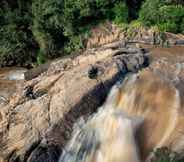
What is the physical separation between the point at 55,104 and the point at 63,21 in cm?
897

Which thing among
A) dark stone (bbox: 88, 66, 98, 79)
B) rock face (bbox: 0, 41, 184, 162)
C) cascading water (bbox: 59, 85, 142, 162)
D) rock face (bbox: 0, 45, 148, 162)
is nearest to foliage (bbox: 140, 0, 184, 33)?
rock face (bbox: 0, 41, 184, 162)

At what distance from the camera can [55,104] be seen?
11.8 meters

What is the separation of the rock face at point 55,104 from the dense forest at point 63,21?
567cm

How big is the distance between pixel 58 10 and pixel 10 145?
395 inches

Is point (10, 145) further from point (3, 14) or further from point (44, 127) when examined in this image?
point (3, 14)

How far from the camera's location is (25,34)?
842 inches

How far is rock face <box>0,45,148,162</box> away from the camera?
1123 centimetres

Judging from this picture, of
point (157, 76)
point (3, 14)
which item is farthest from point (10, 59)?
point (157, 76)

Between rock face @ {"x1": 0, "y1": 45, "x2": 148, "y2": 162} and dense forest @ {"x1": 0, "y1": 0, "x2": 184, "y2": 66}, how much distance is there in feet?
18.6

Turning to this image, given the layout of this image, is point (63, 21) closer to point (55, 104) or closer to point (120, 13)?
point (120, 13)

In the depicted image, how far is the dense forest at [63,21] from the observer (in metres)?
18.5

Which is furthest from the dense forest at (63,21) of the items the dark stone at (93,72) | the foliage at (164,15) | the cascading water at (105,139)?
the cascading water at (105,139)

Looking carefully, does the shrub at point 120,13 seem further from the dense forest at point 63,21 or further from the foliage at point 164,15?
the foliage at point 164,15

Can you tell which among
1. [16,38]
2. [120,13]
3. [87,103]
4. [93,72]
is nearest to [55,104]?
[87,103]
